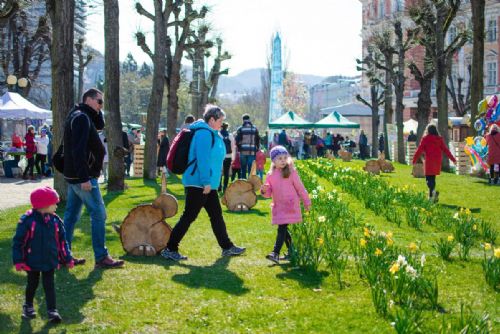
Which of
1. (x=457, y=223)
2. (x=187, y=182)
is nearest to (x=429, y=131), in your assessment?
(x=457, y=223)

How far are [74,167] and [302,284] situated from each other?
9.04ft

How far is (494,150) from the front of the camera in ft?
65.0

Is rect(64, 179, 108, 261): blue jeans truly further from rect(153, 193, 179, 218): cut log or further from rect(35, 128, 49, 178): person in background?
rect(35, 128, 49, 178): person in background

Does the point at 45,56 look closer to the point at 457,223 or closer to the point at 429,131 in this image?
the point at 429,131

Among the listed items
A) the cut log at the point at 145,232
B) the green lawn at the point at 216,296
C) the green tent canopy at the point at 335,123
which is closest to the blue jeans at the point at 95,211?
the green lawn at the point at 216,296

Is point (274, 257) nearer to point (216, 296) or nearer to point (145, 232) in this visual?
point (145, 232)

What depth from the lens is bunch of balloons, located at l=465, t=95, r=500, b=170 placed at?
2172 centimetres

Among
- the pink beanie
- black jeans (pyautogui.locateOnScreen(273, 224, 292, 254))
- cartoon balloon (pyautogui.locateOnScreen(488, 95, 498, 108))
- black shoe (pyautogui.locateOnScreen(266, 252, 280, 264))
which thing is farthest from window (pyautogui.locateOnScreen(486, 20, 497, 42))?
the pink beanie

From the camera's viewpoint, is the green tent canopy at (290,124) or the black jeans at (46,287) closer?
the black jeans at (46,287)

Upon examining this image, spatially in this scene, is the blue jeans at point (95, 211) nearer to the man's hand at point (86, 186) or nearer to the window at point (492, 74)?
the man's hand at point (86, 186)

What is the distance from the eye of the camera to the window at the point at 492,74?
58.5m

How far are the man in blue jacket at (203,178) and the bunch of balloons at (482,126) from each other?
14.7m

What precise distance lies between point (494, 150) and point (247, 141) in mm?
7367

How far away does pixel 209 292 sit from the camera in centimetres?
679
